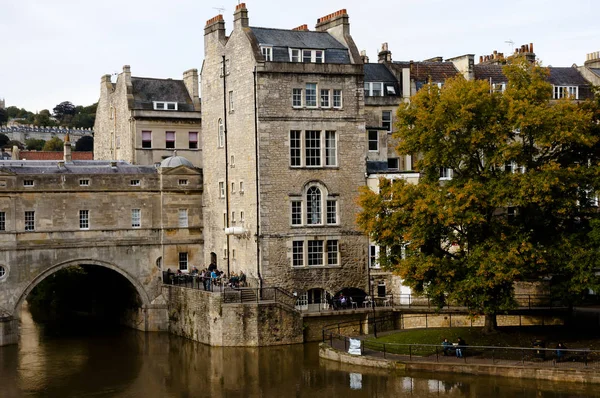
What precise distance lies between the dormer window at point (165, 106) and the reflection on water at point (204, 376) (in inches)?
729

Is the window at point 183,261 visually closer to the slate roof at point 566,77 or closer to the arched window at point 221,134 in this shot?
the arched window at point 221,134

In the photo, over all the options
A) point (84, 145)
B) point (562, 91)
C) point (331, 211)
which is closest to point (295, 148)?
point (331, 211)

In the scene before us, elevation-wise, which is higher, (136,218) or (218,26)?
(218,26)

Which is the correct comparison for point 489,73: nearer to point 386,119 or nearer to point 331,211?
point 386,119

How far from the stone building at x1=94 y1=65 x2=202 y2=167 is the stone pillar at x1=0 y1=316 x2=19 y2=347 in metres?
15.5

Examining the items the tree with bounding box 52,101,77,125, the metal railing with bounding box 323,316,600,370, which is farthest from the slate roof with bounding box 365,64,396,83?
the tree with bounding box 52,101,77,125

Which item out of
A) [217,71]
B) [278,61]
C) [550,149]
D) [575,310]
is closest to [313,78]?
[278,61]

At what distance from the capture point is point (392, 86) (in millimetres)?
59750

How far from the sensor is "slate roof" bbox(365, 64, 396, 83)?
195 ft

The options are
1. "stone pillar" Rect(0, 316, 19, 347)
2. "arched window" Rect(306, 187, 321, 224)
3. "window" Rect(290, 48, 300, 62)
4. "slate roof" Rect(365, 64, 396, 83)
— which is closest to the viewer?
"stone pillar" Rect(0, 316, 19, 347)

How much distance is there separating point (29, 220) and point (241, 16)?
50.7 feet

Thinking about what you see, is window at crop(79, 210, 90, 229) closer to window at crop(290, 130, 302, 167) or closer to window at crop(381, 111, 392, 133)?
window at crop(290, 130, 302, 167)

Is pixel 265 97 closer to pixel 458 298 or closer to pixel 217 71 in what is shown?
pixel 217 71

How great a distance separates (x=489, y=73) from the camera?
6469 cm
